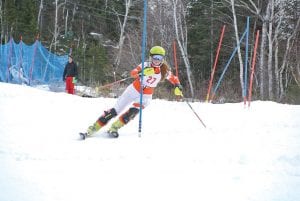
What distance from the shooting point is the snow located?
3.36 metres

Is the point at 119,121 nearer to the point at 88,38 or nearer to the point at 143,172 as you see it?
the point at 143,172

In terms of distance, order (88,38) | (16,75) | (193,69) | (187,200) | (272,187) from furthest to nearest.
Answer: (88,38), (193,69), (16,75), (272,187), (187,200)

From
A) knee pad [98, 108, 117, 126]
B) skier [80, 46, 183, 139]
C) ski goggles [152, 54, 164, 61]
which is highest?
ski goggles [152, 54, 164, 61]

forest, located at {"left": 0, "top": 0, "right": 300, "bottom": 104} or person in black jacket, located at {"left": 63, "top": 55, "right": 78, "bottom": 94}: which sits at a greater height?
forest, located at {"left": 0, "top": 0, "right": 300, "bottom": 104}

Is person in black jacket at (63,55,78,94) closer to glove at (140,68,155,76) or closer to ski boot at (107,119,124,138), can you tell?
glove at (140,68,155,76)

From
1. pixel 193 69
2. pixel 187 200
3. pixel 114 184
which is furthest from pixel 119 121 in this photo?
pixel 193 69

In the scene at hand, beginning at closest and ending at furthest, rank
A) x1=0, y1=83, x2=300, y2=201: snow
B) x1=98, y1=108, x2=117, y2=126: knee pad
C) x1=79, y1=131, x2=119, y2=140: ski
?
x1=0, y1=83, x2=300, y2=201: snow → x1=79, y1=131, x2=119, y2=140: ski → x1=98, y1=108, x2=117, y2=126: knee pad

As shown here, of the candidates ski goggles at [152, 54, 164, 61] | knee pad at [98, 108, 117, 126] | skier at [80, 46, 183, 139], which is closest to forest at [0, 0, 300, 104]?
skier at [80, 46, 183, 139]

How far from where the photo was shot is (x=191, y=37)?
85.4 feet

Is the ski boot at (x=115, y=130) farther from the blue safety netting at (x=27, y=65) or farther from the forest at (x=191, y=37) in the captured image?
the blue safety netting at (x=27, y=65)

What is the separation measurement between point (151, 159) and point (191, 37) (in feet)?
72.8

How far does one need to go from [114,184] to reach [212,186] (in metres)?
0.78

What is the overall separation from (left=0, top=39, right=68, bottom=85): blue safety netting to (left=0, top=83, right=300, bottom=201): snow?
9.86m

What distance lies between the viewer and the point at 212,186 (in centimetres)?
353
